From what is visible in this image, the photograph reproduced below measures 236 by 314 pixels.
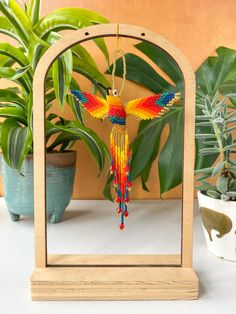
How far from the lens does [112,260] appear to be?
0.57 meters

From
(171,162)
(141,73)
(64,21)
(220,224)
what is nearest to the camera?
(220,224)

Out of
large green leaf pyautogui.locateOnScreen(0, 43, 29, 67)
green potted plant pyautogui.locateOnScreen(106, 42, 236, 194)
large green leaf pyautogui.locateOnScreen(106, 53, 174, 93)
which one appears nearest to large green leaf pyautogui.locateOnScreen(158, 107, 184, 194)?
green potted plant pyautogui.locateOnScreen(106, 42, 236, 194)

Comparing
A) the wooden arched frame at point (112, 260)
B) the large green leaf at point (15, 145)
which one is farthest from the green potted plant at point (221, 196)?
the large green leaf at point (15, 145)

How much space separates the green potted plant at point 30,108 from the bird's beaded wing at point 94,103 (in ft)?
0.52

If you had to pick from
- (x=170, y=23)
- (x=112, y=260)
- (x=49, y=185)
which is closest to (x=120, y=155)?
(x=112, y=260)

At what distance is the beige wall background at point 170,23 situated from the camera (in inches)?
39.3

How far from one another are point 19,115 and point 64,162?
0.46 feet

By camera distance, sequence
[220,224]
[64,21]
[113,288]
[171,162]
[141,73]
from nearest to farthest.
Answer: [113,288] < [220,224] < [64,21] < [171,162] < [141,73]

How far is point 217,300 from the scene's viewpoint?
0.50m

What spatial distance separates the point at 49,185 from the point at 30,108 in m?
0.17

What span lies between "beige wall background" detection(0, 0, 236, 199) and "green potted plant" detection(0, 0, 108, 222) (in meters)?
0.22

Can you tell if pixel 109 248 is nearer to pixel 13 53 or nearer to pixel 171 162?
pixel 171 162

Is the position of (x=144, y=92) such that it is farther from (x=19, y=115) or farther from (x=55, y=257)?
(x=55, y=257)

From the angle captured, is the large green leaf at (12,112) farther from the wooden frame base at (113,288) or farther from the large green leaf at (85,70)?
the wooden frame base at (113,288)
